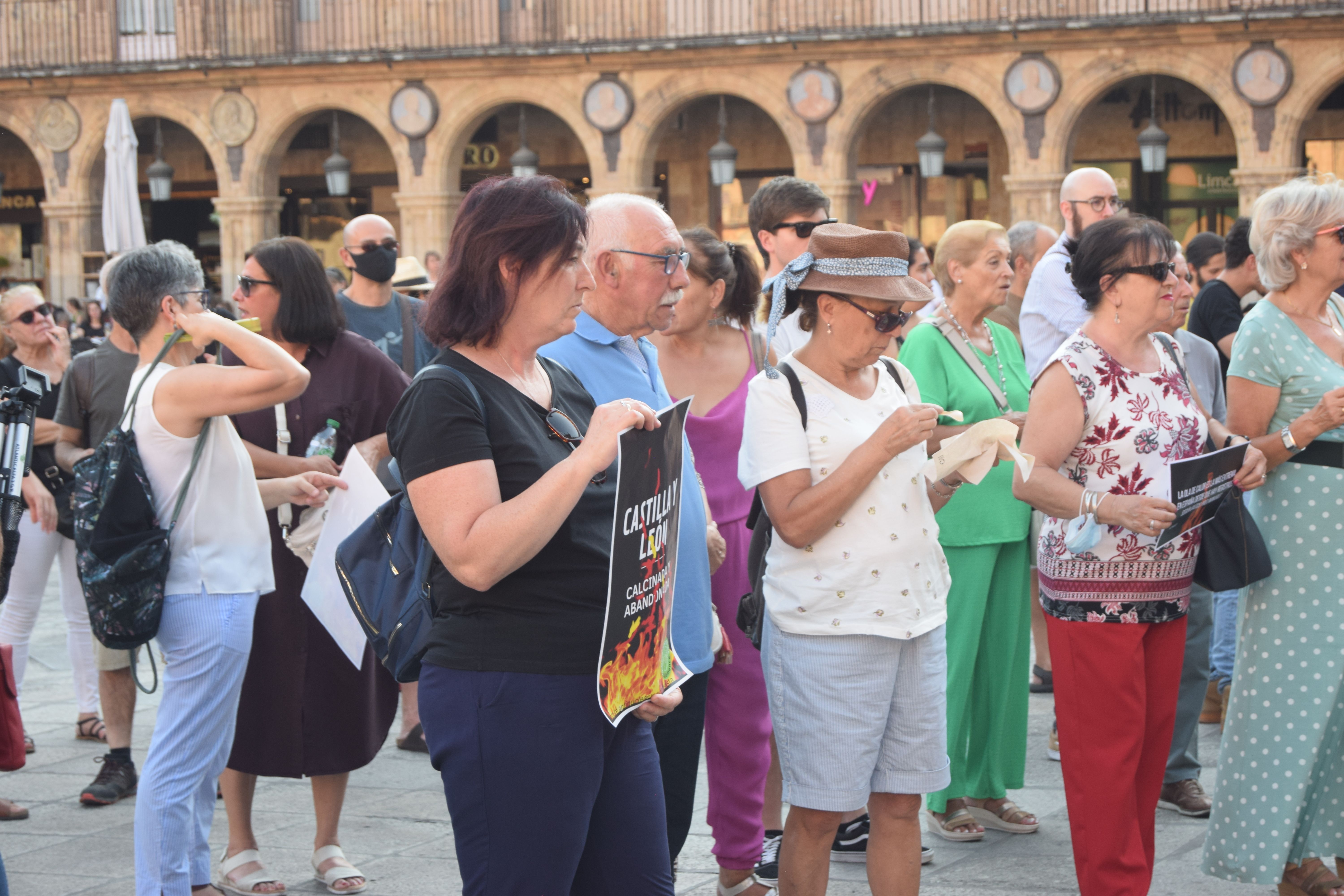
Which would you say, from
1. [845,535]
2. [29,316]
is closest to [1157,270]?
[845,535]

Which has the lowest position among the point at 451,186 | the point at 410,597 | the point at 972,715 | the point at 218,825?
the point at 218,825

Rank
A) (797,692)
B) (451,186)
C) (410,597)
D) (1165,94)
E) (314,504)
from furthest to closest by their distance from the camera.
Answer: (451,186)
(1165,94)
(314,504)
(797,692)
(410,597)

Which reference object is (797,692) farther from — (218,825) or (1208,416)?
(218,825)

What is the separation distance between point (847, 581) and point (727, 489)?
3.27 feet

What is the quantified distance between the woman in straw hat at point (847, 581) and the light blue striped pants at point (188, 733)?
159cm

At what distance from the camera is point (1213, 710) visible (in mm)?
6652

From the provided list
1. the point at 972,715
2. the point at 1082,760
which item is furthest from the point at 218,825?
the point at 1082,760

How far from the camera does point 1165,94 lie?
73.6 feet

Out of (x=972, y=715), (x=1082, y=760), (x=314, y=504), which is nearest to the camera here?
(x=1082, y=760)

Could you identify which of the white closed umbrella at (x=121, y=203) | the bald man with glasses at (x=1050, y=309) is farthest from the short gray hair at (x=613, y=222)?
the white closed umbrella at (x=121, y=203)

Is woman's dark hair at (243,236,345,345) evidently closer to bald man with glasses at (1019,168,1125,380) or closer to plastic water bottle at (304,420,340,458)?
plastic water bottle at (304,420,340,458)

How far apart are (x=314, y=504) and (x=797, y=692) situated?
1777 millimetres

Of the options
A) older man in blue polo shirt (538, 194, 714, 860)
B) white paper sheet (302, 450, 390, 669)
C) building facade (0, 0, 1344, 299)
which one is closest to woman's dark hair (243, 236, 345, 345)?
white paper sheet (302, 450, 390, 669)

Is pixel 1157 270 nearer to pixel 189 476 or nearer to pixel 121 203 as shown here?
pixel 189 476
